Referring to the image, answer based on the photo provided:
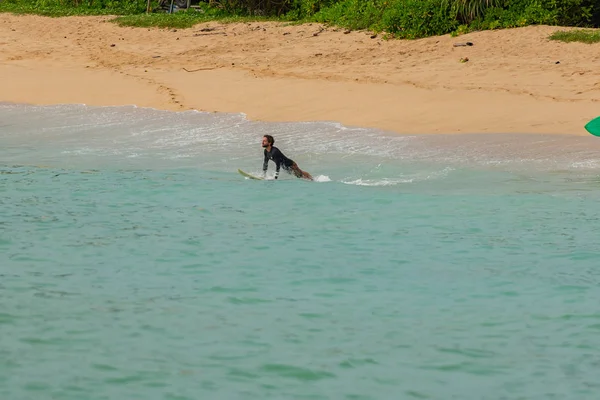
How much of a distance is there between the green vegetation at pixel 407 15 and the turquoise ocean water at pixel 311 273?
6.10m

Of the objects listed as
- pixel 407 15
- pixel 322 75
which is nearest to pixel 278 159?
pixel 322 75

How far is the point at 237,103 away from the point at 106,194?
665 centimetres

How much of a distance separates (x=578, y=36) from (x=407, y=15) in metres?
3.76

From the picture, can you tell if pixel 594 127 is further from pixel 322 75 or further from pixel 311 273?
pixel 311 273

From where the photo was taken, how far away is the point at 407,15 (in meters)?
21.8

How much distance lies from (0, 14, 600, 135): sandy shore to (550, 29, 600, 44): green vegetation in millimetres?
183

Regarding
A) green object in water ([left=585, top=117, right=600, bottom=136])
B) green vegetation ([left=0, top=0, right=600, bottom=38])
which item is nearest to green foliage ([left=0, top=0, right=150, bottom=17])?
green vegetation ([left=0, top=0, right=600, bottom=38])

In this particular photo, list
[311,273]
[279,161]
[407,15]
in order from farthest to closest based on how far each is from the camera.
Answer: [407,15], [279,161], [311,273]

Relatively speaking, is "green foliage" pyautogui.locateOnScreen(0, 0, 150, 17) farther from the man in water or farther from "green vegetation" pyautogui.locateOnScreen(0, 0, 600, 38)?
the man in water

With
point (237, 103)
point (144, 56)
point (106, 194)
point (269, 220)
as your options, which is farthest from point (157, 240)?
point (144, 56)

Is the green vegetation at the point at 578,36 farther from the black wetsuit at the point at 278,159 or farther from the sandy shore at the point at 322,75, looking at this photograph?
the black wetsuit at the point at 278,159

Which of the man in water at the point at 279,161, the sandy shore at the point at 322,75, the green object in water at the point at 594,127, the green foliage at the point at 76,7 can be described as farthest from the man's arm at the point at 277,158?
the green foliage at the point at 76,7

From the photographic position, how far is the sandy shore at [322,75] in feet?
55.9

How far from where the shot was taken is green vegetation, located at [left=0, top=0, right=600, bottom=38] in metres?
21.2
